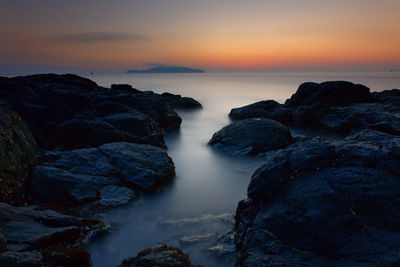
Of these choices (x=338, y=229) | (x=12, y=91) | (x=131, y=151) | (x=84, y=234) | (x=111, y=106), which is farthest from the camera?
(x=111, y=106)

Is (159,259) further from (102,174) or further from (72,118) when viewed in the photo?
(72,118)

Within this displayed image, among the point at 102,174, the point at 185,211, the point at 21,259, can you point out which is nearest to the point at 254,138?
the point at 185,211

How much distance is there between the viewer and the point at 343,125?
16.2 metres

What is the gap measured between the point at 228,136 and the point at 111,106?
277 inches

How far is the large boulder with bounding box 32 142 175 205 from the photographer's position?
22.6 feet

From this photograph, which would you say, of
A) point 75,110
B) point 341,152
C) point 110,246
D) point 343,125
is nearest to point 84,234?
point 110,246

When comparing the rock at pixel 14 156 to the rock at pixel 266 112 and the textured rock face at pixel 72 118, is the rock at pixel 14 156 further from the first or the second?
the rock at pixel 266 112

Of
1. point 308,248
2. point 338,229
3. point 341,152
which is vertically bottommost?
point 308,248

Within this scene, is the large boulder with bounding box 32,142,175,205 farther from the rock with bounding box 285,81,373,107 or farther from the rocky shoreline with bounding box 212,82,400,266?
the rock with bounding box 285,81,373,107

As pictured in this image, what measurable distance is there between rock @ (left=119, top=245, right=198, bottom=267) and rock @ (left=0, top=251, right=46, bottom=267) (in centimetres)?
A: 145

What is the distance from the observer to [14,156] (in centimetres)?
675

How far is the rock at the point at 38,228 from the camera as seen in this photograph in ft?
13.2

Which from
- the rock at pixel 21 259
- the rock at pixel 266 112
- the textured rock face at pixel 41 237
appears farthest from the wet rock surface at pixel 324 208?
the rock at pixel 266 112

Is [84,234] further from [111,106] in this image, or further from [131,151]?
[111,106]
